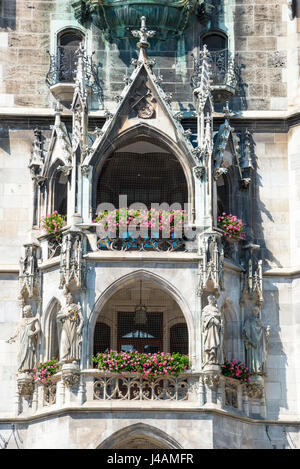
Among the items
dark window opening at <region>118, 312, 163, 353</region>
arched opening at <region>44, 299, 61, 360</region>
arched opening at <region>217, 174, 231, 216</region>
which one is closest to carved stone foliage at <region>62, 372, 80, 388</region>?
arched opening at <region>44, 299, 61, 360</region>

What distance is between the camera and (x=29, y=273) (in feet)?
95.7

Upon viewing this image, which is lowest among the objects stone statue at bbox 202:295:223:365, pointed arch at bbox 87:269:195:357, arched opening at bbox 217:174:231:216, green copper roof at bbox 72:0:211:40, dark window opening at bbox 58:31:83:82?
stone statue at bbox 202:295:223:365

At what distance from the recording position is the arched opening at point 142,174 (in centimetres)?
3011

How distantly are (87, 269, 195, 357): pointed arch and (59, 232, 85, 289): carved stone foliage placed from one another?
0.58m

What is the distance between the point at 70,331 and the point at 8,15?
8002 millimetres

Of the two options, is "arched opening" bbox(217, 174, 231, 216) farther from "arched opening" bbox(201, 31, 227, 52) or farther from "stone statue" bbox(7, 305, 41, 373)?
"stone statue" bbox(7, 305, 41, 373)

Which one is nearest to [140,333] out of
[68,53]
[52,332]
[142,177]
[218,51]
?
[52,332]

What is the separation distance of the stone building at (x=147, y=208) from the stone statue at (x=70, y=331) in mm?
30

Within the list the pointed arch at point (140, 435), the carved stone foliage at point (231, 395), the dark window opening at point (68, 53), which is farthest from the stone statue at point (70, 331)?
the dark window opening at point (68, 53)

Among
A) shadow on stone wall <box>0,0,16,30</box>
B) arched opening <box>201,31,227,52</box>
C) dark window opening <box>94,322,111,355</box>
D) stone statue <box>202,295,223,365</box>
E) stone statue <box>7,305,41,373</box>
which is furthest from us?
arched opening <box>201,31,227,52</box>

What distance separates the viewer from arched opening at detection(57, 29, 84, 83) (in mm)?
30875

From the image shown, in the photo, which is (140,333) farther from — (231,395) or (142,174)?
(142,174)

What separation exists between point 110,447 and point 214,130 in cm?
779

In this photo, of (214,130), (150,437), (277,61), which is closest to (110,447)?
(150,437)
